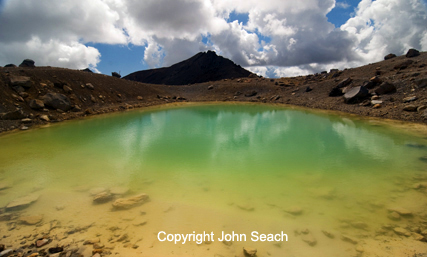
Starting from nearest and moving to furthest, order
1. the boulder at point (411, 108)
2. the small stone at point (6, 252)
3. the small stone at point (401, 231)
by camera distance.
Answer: the small stone at point (6, 252), the small stone at point (401, 231), the boulder at point (411, 108)

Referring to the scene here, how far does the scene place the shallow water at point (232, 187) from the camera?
13.4 ft

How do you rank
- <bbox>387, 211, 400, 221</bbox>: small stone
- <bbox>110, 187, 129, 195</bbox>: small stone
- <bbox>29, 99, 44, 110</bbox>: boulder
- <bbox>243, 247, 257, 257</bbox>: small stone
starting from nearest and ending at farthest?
1. <bbox>243, 247, 257, 257</bbox>: small stone
2. <bbox>387, 211, 400, 221</bbox>: small stone
3. <bbox>110, 187, 129, 195</bbox>: small stone
4. <bbox>29, 99, 44, 110</bbox>: boulder

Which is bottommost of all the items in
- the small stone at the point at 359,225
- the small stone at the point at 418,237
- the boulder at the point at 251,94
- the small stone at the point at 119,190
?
the small stone at the point at 119,190

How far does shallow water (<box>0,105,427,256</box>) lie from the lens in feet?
13.4

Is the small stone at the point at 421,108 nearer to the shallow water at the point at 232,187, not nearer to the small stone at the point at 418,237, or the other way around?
the shallow water at the point at 232,187

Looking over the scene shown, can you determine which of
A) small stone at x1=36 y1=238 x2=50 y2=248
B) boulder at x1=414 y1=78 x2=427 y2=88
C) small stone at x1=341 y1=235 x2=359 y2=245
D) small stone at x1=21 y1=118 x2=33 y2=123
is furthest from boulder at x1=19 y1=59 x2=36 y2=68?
boulder at x1=414 y1=78 x2=427 y2=88

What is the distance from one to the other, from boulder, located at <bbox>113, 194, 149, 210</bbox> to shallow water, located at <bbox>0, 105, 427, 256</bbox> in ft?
0.61

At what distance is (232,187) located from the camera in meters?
6.09

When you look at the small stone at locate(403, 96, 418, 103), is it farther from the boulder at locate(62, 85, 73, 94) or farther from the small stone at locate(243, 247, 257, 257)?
the boulder at locate(62, 85, 73, 94)

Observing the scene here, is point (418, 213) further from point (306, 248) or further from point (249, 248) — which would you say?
point (249, 248)

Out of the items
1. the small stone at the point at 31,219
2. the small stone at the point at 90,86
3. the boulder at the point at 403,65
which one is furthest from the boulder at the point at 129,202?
the boulder at the point at 403,65

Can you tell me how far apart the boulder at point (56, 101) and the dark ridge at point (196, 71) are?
320 feet

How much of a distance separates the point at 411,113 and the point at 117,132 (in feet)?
65.7

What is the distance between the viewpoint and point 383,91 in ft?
64.5
